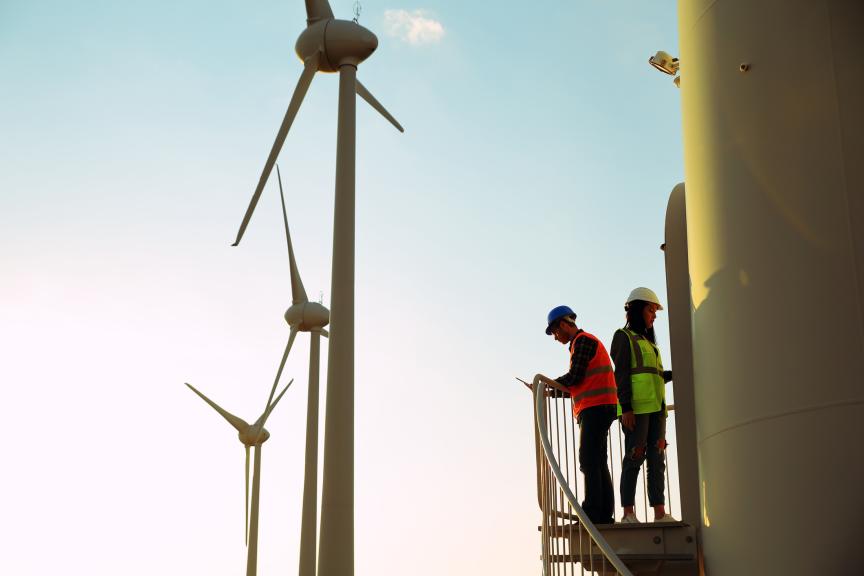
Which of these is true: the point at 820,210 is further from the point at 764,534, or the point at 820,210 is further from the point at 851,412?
the point at 764,534

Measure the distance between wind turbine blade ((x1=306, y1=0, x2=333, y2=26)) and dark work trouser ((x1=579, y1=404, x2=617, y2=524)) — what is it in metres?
11.7

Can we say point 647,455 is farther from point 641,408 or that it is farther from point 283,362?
point 283,362

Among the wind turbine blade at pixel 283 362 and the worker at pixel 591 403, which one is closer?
the worker at pixel 591 403

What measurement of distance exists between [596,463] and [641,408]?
801 mm

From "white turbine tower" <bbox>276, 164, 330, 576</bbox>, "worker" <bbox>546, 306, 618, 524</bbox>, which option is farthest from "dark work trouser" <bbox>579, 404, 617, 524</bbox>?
"white turbine tower" <bbox>276, 164, 330, 576</bbox>

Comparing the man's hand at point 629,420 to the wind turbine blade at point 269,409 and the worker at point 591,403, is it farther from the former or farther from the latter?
the wind turbine blade at point 269,409

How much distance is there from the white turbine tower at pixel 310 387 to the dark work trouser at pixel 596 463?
1788 cm

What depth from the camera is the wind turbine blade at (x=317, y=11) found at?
2047 centimetres

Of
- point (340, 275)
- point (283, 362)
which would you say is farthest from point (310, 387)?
point (340, 275)

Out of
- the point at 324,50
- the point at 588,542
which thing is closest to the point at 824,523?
the point at 588,542

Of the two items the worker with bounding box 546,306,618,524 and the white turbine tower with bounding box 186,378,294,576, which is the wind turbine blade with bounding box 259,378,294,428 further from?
the worker with bounding box 546,306,618,524

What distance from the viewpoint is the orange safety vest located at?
11.7 metres

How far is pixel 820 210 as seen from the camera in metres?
8.70

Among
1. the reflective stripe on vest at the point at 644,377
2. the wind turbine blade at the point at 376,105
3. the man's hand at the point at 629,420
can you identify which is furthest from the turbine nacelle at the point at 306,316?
the man's hand at the point at 629,420
